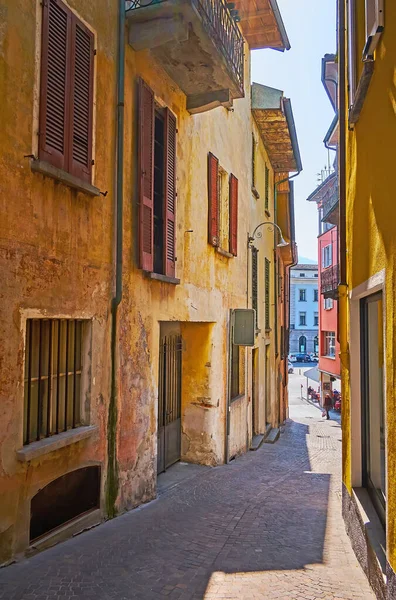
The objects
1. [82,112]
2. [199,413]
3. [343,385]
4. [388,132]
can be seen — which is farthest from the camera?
[199,413]

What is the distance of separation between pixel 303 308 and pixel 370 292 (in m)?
68.3

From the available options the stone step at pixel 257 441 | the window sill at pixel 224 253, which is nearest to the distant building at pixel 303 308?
the stone step at pixel 257 441

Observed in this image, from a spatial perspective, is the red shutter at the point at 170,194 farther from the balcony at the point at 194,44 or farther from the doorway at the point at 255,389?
the doorway at the point at 255,389

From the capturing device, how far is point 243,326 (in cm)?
1174

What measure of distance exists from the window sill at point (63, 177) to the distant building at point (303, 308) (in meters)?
65.6

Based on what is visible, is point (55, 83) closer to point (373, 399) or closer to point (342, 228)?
point (342, 228)

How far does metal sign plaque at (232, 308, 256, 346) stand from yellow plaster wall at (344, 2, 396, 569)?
6.05m

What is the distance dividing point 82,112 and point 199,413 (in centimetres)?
623

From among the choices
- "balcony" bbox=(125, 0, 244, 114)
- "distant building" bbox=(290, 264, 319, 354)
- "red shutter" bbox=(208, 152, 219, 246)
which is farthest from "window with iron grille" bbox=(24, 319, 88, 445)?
"distant building" bbox=(290, 264, 319, 354)

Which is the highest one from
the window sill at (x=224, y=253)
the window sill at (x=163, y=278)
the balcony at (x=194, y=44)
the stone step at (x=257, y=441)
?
the balcony at (x=194, y=44)

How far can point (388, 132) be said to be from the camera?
3924 mm

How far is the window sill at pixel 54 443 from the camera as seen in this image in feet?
15.4

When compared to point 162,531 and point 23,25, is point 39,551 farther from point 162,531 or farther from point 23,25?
point 23,25

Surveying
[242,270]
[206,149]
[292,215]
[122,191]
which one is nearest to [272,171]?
[292,215]
